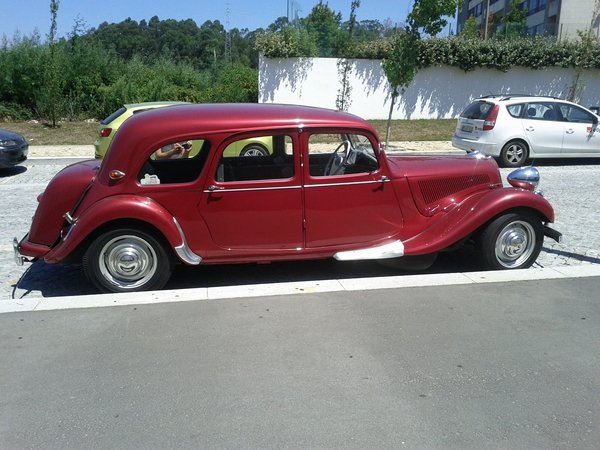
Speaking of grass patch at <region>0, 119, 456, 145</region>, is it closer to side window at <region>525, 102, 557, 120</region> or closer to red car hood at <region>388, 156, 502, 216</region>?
side window at <region>525, 102, 557, 120</region>

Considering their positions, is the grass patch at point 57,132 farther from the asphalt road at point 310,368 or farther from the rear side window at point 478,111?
the asphalt road at point 310,368

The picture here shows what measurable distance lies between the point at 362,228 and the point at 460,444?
269cm

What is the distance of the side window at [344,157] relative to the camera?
5.65m

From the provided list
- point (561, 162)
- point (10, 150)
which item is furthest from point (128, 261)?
point (561, 162)

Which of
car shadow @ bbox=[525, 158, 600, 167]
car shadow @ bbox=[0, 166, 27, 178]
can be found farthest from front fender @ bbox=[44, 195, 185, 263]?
car shadow @ bbox=[525, 158, 600, 167]

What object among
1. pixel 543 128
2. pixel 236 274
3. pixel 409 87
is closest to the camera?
pixel 236 274

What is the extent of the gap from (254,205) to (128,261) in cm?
123

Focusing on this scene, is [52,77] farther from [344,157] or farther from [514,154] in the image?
[344,157]

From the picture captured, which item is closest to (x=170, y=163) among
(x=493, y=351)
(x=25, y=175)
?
(x=493, y=351)

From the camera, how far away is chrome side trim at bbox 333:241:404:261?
5543 millimetres

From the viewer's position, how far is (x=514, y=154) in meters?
13.4

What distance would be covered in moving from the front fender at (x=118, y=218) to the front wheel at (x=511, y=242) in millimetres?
2943

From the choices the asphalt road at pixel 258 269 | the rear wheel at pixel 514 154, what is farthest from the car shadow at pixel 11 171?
the rear wheel at pixel 514 154

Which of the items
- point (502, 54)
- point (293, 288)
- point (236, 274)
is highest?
point (502, 54)
